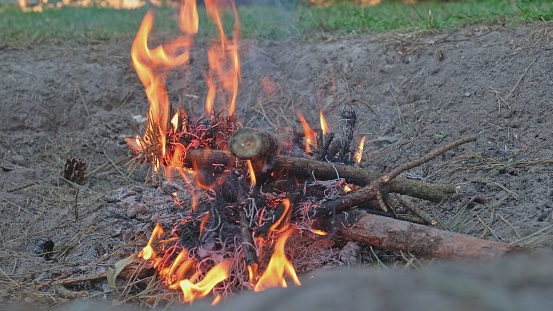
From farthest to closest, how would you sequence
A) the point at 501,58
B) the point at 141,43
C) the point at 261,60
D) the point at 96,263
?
the point at 261,60 < the point at 501,58 < the point at 141,43 < the point at 96,263

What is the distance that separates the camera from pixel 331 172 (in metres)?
3.46

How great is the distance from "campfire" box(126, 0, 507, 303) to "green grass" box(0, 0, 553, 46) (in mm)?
2467

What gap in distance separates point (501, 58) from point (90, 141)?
11.0 feet

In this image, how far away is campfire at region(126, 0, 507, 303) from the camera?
3172mm

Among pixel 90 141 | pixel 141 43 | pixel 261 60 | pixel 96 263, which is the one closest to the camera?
pixel 96 263

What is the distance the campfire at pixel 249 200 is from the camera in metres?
3.17

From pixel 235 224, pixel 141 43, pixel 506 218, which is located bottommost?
pixel 506 218

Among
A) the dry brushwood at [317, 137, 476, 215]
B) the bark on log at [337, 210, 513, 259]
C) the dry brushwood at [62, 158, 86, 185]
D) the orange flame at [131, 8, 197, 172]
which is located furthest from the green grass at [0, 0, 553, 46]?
the bark on log at [337, 210, 513, 259]

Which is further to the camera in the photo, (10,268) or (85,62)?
(85,62)

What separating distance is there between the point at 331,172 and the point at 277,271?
2.12 ft

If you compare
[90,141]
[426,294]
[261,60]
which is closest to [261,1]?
[261,60]

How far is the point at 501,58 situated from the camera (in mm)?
4875

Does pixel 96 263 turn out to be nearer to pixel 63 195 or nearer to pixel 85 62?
pixel 63 195

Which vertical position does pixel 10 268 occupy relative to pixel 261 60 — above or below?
below
